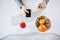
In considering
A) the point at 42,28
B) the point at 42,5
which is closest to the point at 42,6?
the point at 42,5

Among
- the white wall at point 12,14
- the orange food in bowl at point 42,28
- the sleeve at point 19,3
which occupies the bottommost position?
the orange food in bowl at point 42,28

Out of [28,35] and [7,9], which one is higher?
[7,9]

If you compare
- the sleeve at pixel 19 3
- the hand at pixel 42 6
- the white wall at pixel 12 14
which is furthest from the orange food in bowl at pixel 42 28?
the sleeve at pixel 19 3

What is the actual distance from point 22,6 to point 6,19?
0.20 m

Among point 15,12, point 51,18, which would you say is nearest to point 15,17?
point 15,12

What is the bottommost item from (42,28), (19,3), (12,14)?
(42,28)

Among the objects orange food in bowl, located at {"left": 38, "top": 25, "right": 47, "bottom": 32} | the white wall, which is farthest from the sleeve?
orange food in bowl, located at {"left": 38, "top": 25, "right": 47, "bottom": 32}

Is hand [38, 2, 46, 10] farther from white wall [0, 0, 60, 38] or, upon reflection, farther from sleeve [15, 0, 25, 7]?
sleeve [15, 0, 25, 7]

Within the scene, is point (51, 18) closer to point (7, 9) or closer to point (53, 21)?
point (53, 21)

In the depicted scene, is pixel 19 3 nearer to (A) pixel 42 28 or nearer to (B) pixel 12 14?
(B) pixel 12 14

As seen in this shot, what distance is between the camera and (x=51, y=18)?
1654mm

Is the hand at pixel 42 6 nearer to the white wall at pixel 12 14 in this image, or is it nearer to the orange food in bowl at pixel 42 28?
the white wall at pixel 12 14

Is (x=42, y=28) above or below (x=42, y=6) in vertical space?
below

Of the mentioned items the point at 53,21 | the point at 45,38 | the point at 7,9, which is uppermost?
the point at 7,9
